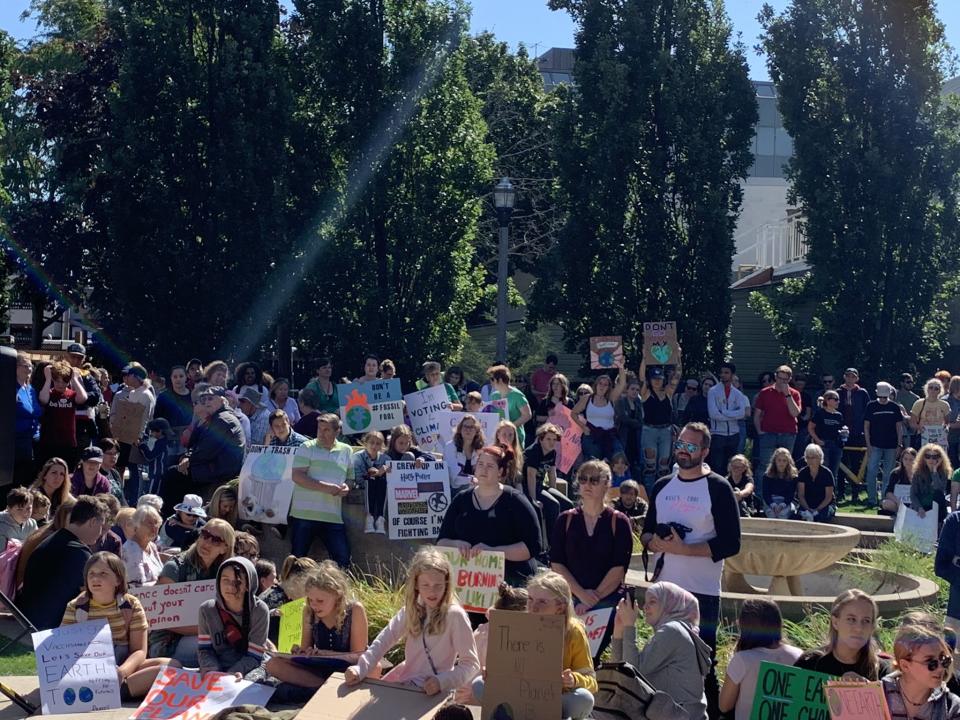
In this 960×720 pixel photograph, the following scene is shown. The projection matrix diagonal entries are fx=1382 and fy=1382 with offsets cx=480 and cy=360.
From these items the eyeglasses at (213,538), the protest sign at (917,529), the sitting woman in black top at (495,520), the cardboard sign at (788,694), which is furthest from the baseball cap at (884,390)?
the cardboard sign at (788,694)

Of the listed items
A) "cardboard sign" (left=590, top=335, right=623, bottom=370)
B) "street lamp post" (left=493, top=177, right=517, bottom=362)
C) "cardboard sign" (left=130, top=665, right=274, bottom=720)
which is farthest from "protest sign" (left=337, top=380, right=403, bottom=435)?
"cardboard sign" (left=130, top=665, right=274, bottom=720)

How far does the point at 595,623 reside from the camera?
8.80 m

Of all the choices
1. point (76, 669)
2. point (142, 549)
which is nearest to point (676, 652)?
point (76, 669)

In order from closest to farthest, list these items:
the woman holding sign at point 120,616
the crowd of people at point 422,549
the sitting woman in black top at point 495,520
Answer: the crowd of people at point 422,549 < the woman holding sign at point 120,616 < the sitting woman in black top at point 495,520

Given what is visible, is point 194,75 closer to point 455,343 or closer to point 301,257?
point 301,257

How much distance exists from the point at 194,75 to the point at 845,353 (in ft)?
43.1

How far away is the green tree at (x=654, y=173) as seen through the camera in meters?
27.3

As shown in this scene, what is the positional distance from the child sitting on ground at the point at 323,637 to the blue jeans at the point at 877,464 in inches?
461

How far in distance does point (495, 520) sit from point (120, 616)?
252 cm

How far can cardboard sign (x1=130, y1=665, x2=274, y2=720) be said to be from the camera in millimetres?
8055

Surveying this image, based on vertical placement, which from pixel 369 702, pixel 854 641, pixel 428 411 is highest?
pixel 428 411

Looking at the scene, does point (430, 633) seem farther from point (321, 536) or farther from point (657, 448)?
A: point (657, 448)

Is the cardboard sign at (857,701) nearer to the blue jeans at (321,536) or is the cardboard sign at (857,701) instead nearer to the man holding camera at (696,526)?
the man holding camera at (696,526)

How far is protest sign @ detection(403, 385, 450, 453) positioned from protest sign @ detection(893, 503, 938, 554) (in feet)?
15.8
